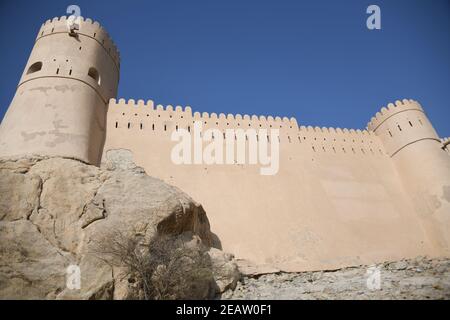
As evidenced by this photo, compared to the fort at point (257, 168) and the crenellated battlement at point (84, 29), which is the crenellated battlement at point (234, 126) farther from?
the crenellated battlement at point (84, 29)

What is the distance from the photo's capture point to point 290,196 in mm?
11258

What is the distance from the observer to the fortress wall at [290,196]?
393 inches

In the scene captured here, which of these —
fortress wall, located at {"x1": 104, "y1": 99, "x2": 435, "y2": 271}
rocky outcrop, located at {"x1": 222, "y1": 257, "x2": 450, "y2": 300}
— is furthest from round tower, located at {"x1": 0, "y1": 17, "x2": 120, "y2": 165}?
rocky outcrop, located at {"x1": 222, "y1": 257, "x2": 450, "y2": 300}

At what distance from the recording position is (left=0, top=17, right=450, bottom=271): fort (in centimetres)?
944

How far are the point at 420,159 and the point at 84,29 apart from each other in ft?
44.4

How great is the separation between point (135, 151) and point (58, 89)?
9.40ft

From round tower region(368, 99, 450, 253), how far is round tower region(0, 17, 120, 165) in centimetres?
1166

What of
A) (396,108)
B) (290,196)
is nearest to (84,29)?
(290,196)

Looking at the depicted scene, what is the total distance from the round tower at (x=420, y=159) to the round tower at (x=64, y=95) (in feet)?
38.2

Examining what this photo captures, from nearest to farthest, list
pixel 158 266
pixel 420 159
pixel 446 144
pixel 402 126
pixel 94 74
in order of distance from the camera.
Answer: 1. pixel 158 266
2. pixel 94 74
3. pixel 420 159
4. pixel 446 144
5. pixel 402 126

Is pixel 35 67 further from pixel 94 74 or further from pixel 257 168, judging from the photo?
pixel 257 168

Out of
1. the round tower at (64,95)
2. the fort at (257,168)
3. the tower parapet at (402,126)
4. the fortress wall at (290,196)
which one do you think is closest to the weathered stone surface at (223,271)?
the fort at (257,168)

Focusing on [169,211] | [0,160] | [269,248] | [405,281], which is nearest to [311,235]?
[269,248]

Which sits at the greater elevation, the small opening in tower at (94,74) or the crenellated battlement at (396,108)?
the crenellated battlement at (396,108)
